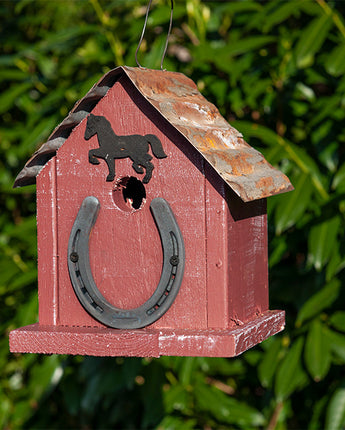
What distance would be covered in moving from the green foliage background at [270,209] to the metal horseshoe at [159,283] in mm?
749

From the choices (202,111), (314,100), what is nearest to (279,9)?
(314,100)

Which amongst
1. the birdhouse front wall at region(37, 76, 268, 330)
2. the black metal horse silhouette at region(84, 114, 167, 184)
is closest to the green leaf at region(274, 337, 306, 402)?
the birdhouse front wall at region(37, 76, 268, 330)

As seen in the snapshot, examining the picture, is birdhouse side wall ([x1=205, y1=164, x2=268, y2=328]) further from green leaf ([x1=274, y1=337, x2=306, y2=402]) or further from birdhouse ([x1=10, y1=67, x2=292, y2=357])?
green leaf ([x1=274, y1=337, x2=306, y2=402])

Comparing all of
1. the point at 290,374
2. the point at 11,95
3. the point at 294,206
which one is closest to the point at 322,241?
the point at 294,206

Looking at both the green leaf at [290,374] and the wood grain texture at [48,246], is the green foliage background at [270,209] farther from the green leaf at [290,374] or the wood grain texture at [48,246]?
the wood grain texture at [48,246]

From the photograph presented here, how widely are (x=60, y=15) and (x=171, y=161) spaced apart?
2.18 meters

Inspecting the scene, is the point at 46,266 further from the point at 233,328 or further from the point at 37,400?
the point at 37,400

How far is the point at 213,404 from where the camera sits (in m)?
2.73

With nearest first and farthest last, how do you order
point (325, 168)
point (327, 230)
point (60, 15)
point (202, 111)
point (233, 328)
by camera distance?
point (233, 328) < point (202, 111) < point (327, 230) < point (325, 168) < point (60, 15)

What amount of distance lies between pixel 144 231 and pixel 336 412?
121cm

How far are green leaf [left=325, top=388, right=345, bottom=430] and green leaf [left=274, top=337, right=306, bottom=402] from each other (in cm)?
13

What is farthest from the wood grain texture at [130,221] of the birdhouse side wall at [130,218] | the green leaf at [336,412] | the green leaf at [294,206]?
the green leaf at [336,412]

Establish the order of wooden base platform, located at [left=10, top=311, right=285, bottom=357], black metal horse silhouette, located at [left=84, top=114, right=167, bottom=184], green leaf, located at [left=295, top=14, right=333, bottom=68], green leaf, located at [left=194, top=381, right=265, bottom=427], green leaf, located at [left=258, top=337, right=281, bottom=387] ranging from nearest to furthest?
wooden base platform, located at [left=10, top=311, right=285, bottom=357]
black metal horse silhouette, located at [left=84, top=114, right=167, bottom=184]
green leaf, located at [left=295, top=14, right=333, bottom=68]
green leaf, located at [left=258, top=337, right=281, bottom=387]
green leaf, located at [left=194, top=381, right=265, bottom=427]

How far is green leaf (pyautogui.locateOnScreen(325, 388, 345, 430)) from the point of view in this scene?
2480 mm
